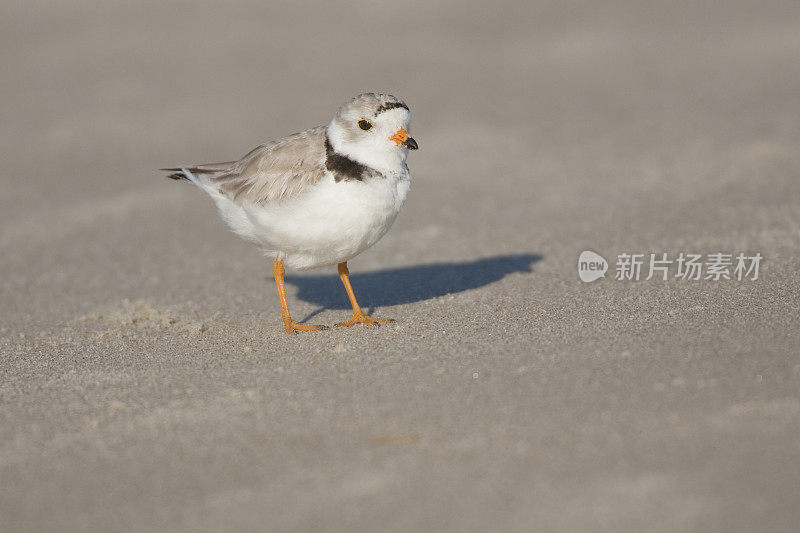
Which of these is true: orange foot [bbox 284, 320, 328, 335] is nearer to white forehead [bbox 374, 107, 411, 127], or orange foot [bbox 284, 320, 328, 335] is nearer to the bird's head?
the bird's head

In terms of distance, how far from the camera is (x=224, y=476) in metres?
3.20

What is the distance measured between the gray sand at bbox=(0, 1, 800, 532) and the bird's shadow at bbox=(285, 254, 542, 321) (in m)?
0.04

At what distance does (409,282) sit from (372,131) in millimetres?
1801

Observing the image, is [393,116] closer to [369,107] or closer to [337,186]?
[369,107]

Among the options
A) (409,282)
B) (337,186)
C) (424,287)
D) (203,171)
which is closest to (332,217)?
(337,186)

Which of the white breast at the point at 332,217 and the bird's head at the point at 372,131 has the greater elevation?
the bird's head at the point at 372,131

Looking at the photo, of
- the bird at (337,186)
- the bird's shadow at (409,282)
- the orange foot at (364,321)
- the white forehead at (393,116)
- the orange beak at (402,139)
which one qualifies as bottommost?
the orange foot at (364,321)

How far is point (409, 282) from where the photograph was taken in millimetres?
6320

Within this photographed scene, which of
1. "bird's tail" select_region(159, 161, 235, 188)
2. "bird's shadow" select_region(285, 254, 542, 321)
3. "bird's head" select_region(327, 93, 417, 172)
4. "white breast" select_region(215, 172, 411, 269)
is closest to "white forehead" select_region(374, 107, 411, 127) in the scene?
"bird's head" select_region(327, 93, 417, 172)

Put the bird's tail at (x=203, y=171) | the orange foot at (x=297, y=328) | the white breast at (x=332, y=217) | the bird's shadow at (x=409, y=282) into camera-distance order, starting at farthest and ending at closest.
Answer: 1. the bird's shadow at (x=409, y=282)
2. the bird's tail at (x=203, y=171)
3. the orange foot at (x=297, y=328)
4. the white breast at (x=332, y=217)

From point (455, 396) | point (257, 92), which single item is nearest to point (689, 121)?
point (257, 92)

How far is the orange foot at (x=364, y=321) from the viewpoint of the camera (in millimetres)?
5125

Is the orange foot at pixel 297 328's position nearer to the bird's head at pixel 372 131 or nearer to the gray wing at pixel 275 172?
the gray wing at pixel 275 172

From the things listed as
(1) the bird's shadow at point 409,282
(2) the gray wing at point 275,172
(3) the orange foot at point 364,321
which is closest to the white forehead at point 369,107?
(2) the gray wing at point 275,172
